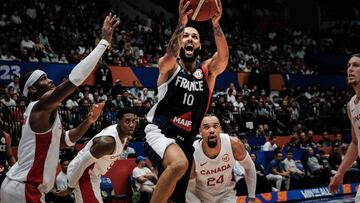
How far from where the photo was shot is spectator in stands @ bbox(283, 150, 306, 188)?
14.8 metres

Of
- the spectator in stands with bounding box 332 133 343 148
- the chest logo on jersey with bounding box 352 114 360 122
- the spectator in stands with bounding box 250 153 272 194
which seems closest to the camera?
the chest logo on jersey with bounding box 352 114 360 122

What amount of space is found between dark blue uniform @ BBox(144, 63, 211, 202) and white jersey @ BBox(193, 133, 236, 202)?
3.53 feet

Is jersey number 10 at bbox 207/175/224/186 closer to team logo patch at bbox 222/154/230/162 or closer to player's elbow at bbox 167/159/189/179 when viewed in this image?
team logo patch at bbox 222/154/230/162

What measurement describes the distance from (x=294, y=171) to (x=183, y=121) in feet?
32.5

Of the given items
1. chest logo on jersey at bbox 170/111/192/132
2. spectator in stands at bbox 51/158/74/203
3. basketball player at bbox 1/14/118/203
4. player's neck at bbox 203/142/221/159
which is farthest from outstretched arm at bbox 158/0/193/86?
spectator in stands at bbox 51/158/74/203

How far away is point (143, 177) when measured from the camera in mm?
11727

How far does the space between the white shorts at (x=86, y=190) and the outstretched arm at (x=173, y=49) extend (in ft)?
→ 5.66

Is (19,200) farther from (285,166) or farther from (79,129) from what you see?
(285,166)

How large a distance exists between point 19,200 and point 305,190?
417 inches

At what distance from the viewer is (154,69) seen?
17719 millimetres

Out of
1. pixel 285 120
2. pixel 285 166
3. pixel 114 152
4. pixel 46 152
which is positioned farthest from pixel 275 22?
pixel 46 152

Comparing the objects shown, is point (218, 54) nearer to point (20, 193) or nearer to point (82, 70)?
point (82, 70)

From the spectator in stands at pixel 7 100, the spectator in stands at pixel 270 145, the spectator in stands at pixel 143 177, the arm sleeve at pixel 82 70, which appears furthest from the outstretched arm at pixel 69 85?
the spectator in stands at pixel 270 145

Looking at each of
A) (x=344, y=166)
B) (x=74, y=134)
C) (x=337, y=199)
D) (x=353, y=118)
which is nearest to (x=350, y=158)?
(x=344, y=166)
